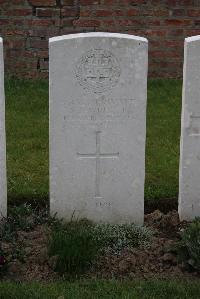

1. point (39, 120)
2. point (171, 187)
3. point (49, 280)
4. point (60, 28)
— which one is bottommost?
point (49, 280)

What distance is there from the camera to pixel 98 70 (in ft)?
17.2

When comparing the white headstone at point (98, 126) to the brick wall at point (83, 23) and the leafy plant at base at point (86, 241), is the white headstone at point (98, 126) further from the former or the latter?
the brick wall at point (83, 23)

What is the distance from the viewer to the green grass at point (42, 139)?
639cm

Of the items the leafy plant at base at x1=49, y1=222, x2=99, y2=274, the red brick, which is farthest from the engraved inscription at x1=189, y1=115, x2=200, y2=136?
the red brick

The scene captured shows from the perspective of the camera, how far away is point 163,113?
8.78 meters

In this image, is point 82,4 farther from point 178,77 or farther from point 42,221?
point 42,221

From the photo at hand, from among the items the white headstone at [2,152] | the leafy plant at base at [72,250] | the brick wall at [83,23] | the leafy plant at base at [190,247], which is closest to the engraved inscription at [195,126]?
the leafy plant at base at [190,247]

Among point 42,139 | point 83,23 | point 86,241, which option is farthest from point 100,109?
point 83,23

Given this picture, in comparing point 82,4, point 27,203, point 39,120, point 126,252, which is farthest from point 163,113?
point 126,252

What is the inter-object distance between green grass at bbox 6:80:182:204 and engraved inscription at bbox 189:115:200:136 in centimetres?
92

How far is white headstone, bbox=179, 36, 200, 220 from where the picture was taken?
5.32m

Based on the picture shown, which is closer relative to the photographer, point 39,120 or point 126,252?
point 126,252

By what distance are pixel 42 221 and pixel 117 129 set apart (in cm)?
96

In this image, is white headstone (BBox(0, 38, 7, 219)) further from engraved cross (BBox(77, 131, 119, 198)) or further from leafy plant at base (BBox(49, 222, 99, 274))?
leafy plant at base (BBox(49, 222, 99, 274))
